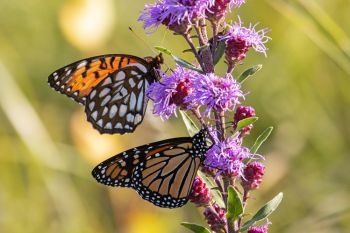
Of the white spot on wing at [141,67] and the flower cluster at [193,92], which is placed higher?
the flower cluster at [193,92]

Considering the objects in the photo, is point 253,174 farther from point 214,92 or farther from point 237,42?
point 237,42

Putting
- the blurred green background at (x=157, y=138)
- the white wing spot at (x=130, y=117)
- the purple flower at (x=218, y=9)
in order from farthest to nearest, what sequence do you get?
the blurred green background at (x=157, y=138)
the white wing spot at (x=130, y=117)
the purple flower at (x=218, y=9)

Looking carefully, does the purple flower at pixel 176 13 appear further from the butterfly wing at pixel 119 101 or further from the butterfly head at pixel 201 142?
the butterfly wing at pixel 119 101

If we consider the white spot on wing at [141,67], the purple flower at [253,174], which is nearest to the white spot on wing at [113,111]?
the white spot on wing at [141,67]

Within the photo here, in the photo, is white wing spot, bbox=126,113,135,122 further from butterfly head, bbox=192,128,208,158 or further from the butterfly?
butterfly head, bbox=192,128,208,158

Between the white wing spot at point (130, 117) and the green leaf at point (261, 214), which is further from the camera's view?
the white wing spot at point (130, 117)

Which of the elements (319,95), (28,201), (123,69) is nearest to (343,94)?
(319,95)
